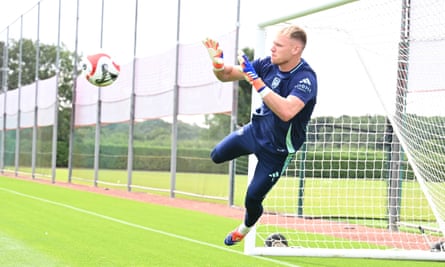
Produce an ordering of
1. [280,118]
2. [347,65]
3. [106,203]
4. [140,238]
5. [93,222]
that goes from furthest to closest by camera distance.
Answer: [106,203], [347,65], [93,222], [140,238], [280,118]

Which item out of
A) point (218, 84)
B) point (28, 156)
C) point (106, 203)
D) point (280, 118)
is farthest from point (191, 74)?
point (28, 156)

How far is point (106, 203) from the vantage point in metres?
16.3

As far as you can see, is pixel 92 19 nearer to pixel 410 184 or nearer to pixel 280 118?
pixel 410 184

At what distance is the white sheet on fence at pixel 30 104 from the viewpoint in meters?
30.6

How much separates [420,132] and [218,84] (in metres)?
8.71

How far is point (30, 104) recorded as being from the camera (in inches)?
1329

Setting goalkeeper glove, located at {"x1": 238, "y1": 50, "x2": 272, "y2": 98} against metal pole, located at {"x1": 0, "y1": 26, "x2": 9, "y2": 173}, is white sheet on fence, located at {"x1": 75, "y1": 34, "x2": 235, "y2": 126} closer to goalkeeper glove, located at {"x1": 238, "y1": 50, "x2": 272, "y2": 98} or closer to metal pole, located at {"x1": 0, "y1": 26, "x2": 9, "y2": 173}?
goalkeeper glove, located at {"x1": 238, "y1": 50, "x2": 272, "y2": 98}

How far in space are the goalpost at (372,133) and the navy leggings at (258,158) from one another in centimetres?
149

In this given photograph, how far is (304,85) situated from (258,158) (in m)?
0.95

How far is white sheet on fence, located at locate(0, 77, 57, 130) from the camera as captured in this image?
30641 millimetres

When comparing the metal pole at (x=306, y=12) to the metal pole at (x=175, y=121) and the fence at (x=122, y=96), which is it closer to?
the fence at (x=122, y=96)

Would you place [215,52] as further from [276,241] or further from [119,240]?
[119,240]

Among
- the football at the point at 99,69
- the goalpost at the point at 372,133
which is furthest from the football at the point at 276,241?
the football at the point at 99,69

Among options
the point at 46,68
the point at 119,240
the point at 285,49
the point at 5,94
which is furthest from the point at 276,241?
the point at 5,94
